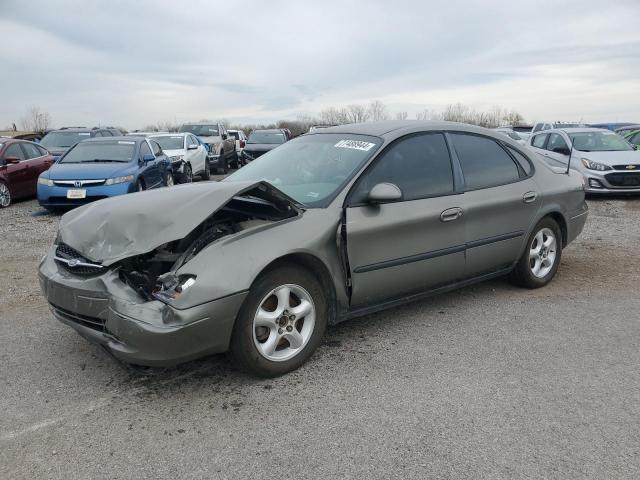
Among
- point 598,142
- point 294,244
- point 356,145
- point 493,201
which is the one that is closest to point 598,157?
point 598,142

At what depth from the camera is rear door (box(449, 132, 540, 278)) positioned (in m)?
4.43

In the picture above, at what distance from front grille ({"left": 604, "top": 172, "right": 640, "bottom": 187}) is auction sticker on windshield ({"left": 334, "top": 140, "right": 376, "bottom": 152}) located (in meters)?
9.36

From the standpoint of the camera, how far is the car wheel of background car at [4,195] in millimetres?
11328

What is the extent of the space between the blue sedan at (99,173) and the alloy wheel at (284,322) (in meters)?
7.33

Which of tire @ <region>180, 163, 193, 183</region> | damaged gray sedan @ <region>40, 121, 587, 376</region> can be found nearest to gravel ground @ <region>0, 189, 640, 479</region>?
damaged gray sedan @ <region>40, 121, 587, 376</region>

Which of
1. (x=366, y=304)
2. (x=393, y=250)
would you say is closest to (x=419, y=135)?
(x=393, y=250)

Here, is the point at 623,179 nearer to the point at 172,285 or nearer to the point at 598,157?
the point at 598,157

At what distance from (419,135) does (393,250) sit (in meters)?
1.07

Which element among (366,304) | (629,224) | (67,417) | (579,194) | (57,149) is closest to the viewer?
(67,417)

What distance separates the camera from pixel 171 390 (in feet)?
10.7

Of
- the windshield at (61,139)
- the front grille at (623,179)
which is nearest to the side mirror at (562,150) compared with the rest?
the front grille at (623,179)

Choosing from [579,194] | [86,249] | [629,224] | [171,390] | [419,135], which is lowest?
[629,224]

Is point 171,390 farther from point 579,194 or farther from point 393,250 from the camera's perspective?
point 579,194

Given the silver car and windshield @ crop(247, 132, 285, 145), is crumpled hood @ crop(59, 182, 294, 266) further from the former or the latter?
windshield @ crop(247, 132, 285, 145)
